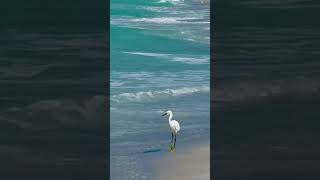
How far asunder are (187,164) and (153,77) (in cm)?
78

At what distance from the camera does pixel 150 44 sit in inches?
236

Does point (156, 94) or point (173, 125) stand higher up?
point (156, 94)

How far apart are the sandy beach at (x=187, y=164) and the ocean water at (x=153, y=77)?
9cm

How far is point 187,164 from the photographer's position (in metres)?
5.87

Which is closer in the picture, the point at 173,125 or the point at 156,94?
the point at 173,125

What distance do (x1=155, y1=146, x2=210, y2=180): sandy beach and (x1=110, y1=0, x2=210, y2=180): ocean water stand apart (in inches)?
3.5

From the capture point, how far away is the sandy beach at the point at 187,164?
5.84 meters

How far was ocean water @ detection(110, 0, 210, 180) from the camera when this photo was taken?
5.88m

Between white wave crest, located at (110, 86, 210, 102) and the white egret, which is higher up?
white wave crest, located at (110, 86, 210, 102)
